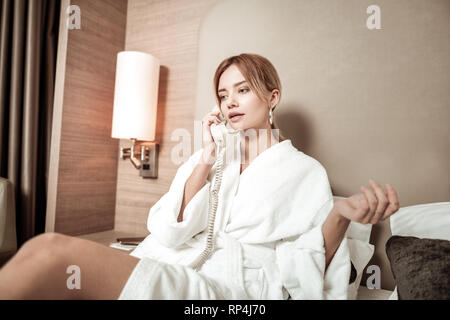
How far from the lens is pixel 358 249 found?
121cm

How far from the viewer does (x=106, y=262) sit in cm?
91

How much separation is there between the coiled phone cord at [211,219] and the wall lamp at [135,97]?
78cm

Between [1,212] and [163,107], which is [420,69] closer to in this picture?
[163,107]

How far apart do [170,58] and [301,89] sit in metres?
0.96

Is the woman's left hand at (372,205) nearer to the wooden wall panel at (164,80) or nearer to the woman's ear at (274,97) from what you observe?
the woman's ear at (274,97)

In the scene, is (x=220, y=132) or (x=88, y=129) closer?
(x=220, y=132)

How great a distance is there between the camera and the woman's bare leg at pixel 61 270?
781 millimetres

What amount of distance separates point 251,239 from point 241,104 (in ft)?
1.91

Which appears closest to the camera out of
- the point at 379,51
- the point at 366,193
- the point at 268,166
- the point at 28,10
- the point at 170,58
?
the point at 366,193

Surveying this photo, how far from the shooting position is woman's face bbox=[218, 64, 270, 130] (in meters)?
1.33

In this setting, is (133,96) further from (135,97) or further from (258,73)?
(258,73)

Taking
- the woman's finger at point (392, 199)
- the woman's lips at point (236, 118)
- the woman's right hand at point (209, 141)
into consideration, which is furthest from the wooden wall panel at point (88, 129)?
the woman's finger at point (392, 199)

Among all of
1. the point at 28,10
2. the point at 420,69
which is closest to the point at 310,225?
the point at 420,69

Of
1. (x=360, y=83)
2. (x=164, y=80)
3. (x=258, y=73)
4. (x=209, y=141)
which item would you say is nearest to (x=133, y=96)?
(x=164, y=80)
